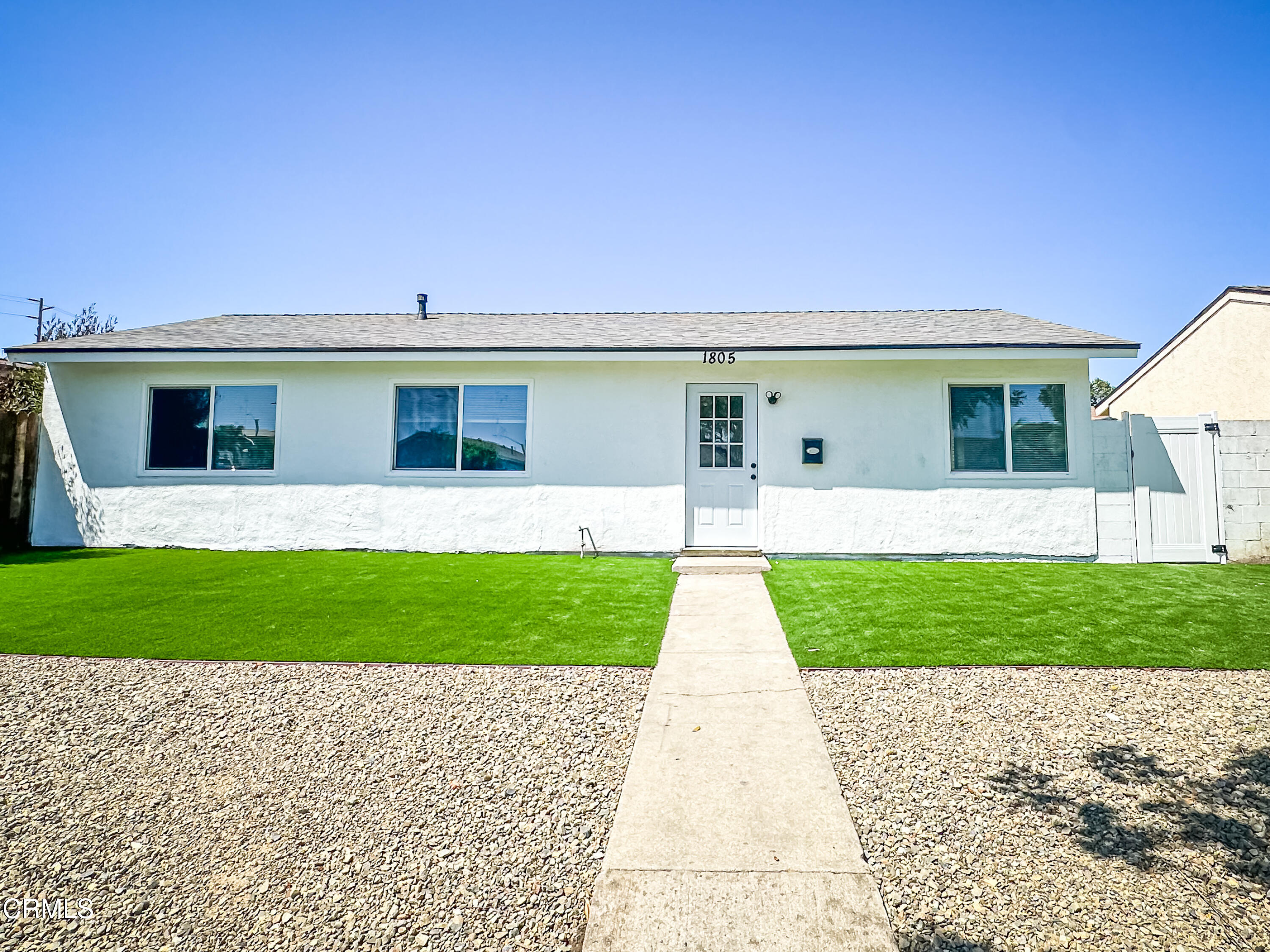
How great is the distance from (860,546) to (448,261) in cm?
935

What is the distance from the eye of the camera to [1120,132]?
9.51 m

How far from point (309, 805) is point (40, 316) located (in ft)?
146

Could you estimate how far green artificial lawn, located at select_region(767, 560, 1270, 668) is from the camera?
4.70 metres

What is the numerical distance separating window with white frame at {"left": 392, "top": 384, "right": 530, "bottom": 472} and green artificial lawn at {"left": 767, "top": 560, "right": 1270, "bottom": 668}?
15.2 ft

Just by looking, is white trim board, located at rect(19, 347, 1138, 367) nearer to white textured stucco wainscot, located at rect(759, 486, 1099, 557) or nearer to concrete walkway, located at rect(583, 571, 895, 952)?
white textured stucco wainscot, located at rect(759, 486, 1099, 557)

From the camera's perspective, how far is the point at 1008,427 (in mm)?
9156

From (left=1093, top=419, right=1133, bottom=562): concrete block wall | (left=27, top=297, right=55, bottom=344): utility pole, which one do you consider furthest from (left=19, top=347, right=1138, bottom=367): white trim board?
(left=27, top=297, right=55, bottom=344): utility pole

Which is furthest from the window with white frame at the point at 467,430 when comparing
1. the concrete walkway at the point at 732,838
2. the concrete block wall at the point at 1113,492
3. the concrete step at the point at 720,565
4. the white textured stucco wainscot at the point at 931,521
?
the concrete block wall at the point at 1113,492

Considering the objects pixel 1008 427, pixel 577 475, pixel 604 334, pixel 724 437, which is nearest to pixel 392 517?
pixel 577 475

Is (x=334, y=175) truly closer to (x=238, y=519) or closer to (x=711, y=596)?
(x=238, y=519)

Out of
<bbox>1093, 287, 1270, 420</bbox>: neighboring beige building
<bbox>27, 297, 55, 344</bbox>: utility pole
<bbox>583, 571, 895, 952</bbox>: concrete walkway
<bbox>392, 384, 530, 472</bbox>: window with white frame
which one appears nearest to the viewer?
<bbox>583, 571, 895, 952</bbox>: concrete walkway

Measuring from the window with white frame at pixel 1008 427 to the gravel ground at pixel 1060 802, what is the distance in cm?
524

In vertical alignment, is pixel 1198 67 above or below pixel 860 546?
above

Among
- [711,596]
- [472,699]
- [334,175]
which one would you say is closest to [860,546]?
[711,596]
